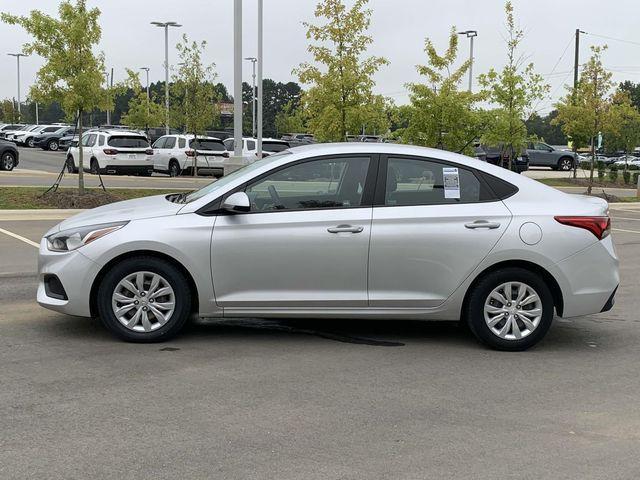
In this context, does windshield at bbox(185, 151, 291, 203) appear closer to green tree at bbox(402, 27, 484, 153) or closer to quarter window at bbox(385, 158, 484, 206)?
quarter window at bbox(385, 158, 484, 206)

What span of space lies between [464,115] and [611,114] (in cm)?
957

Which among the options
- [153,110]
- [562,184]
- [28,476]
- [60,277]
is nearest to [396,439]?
[28,476]

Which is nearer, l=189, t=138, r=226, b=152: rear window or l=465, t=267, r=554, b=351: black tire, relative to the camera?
l=465, t=267, r=554, b=351: black tire

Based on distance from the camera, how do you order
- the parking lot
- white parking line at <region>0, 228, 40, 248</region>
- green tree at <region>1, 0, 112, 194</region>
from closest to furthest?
the parking lot → white parking line at <region>0, 228, 40, 248</region> → green tree at <region>1, 0, 112, 194</region>

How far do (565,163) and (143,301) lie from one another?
134 feet

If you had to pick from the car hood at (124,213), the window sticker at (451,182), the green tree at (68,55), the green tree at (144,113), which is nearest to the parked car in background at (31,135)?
the green tree at (144,113)

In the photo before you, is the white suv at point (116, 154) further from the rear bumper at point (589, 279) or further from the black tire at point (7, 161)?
the rear bumper at point (589, 279)

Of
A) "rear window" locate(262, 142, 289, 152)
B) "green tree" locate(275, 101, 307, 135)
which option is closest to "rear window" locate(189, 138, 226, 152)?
"rear window" locate(262, 142, 289, 152)

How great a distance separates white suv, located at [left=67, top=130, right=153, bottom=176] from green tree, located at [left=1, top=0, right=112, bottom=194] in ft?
34.6

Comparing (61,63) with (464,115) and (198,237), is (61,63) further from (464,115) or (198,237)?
(198,237)

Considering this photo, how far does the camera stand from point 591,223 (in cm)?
628

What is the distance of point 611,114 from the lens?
85.9 feet

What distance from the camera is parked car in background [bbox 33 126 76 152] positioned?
51.2 meters

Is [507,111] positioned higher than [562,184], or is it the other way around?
[507,111]
